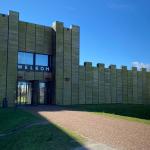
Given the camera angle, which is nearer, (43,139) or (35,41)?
(43,139)

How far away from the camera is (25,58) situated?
38.1 m

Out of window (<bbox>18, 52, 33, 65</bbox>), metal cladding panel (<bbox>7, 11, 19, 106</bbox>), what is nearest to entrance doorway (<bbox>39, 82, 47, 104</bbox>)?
window (<bbox>18, 52, 33, 65</bbox>)

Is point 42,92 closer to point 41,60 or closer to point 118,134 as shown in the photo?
point 41,60

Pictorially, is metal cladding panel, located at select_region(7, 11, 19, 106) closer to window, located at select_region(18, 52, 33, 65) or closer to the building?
the building

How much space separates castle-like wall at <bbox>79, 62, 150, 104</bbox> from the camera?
43.3 meters

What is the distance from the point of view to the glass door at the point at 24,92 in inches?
1513

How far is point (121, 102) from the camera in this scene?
47.5 m

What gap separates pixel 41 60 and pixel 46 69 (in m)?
1.40

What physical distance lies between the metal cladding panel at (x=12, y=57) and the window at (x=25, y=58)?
1067mm

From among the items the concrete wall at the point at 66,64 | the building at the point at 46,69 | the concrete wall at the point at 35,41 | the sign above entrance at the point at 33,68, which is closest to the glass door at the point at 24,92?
the building at the point at 46,69

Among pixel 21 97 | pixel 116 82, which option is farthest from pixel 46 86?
pixel 116 82

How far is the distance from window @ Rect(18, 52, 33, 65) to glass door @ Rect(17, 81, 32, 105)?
265 cm

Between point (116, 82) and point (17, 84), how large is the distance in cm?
1736

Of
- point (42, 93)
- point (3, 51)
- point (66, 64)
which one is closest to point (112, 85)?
point (66, 64)
